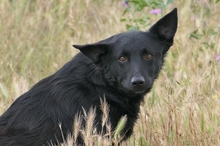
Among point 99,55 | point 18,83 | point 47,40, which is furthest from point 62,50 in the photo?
point 99,55

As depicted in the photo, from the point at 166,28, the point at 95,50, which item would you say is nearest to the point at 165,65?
the point at 166,28

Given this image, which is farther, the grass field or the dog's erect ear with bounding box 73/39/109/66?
the grass field

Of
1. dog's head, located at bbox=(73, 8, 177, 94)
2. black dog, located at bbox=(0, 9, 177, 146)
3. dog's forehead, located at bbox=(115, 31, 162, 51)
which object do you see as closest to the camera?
black dog, located at bbox=(0, 9, 177, 146)

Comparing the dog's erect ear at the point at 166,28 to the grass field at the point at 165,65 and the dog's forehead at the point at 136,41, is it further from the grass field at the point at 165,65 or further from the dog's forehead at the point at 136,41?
the grass field at the point at 165,65

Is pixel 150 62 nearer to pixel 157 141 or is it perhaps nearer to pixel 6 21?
pixel 157 141

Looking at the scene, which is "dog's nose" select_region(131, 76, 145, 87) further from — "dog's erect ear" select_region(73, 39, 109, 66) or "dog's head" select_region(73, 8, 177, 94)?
"dog's erect ear" select_region(73, 39, 109, 66)

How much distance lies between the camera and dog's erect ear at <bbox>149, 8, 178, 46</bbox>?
5.25 metres

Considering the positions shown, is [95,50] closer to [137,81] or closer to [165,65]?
[137,81]

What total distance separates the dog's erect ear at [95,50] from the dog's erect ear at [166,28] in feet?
1.48

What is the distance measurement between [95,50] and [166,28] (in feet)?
2.12

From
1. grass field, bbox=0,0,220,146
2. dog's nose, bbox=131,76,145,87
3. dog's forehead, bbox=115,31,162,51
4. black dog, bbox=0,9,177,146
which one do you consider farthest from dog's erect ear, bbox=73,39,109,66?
grass field, bbox=0,0,220,146

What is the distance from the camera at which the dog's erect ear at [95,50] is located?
5.04 meters

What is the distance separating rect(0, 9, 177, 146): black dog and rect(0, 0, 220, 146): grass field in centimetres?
23

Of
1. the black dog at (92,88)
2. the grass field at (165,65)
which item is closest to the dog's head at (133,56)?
the black dog at (92,88)
